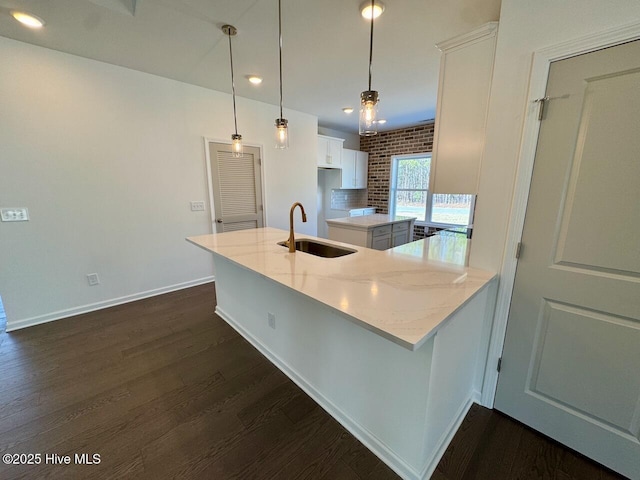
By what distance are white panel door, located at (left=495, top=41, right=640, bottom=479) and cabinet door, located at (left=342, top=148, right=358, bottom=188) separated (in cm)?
432

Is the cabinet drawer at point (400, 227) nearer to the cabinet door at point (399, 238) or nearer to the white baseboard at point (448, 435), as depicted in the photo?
the cabinet door at point (399, 238)

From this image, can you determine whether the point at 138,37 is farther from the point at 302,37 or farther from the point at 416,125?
the point at 416,125

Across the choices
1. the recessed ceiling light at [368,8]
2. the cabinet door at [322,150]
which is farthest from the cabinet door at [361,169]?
the recessed ceiling light at [368,8]

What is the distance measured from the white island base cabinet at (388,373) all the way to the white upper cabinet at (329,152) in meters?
3.53

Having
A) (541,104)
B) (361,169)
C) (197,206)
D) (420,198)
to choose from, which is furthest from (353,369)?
(361,169)

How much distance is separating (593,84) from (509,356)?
141 cm

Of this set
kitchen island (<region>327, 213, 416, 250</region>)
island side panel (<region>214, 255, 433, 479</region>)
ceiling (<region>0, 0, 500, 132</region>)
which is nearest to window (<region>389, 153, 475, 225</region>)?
kitchen island (<region>327, 213, 416, 250</region>)

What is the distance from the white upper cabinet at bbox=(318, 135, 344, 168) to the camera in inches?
191

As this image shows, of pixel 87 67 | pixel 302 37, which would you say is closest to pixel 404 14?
pixel 302 37

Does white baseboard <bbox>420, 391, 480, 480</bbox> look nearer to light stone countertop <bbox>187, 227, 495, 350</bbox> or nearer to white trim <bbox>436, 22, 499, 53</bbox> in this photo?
light stone countertop <bbox>187, 227, 495, 350</bbox>

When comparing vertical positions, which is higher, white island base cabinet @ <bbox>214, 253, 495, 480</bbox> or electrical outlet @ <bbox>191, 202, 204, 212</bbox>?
electrical outlet @ <bbox>191, 202, 204, 212</bbox>

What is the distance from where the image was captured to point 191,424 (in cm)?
152

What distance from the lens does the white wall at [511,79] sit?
3.61 ft

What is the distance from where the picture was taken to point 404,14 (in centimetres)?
181
